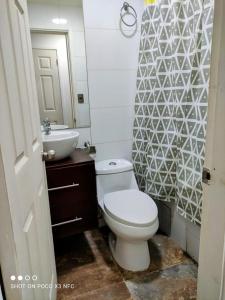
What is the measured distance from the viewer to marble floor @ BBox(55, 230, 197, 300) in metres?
1.39

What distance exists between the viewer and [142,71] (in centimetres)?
187

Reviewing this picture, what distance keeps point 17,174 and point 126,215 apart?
0.93 m

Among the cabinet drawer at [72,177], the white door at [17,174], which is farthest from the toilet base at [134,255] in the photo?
the white door at [17,174]

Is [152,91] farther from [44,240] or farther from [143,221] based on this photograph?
[44,240]

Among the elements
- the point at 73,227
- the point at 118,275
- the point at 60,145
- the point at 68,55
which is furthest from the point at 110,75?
the point at 118,275

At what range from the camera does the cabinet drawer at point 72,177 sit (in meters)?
1.48

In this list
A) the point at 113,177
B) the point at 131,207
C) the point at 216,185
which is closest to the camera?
the point at 216,185

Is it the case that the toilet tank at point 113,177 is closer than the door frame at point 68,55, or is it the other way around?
the door frame at point 68,55

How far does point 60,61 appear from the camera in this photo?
5.84 feet

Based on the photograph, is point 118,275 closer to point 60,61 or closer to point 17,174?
point 17,174

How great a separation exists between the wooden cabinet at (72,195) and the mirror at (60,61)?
0.46 metres

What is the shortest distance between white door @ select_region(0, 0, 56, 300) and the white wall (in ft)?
2.96

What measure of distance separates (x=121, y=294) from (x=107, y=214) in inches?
19.3

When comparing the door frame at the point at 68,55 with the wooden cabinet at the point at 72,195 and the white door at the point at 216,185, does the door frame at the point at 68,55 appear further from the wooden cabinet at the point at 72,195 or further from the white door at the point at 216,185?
the white door at the point at 216,185
